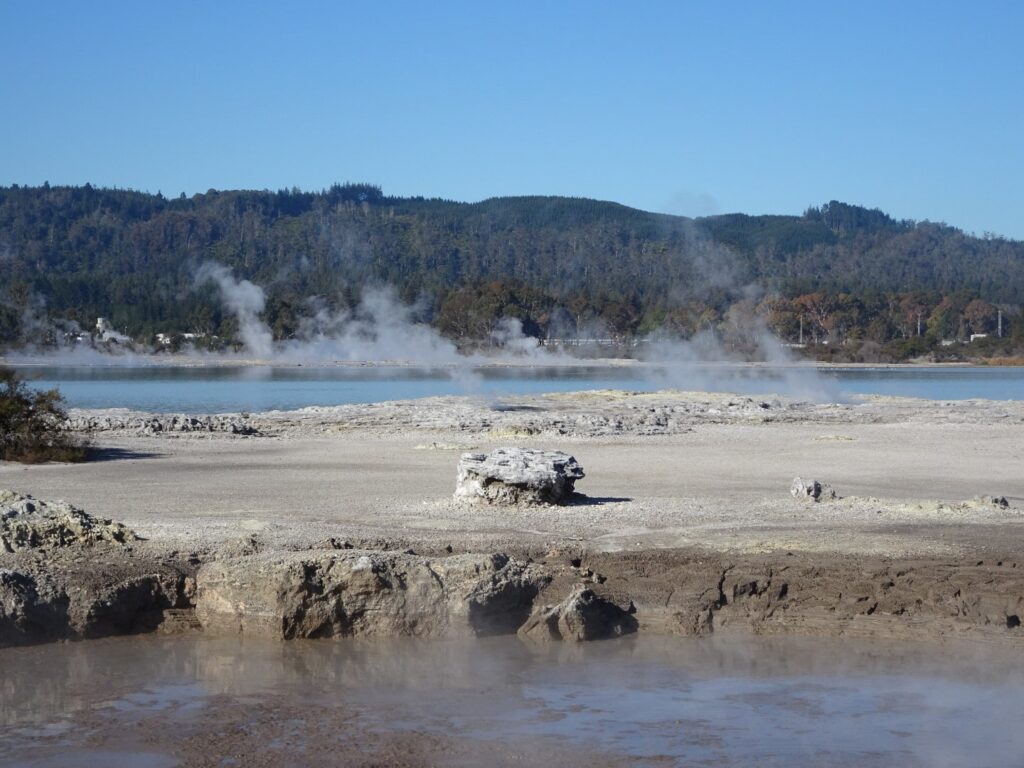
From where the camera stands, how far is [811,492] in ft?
48.4

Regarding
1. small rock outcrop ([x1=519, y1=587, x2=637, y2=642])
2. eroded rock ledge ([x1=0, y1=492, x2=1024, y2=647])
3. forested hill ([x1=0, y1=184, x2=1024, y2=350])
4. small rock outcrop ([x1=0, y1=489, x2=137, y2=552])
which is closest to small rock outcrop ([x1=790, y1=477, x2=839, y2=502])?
eroded rock ledge ([x1=0, y1=492, x2=1024, y2=647])

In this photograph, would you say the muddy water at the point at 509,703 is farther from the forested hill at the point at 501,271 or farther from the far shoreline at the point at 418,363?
the forested hill at the point at 501,271

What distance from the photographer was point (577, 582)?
34.9ft

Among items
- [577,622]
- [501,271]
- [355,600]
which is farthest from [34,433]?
[501,271]

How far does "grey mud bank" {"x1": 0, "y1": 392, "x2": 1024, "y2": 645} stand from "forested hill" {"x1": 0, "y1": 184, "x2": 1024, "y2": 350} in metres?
86.8

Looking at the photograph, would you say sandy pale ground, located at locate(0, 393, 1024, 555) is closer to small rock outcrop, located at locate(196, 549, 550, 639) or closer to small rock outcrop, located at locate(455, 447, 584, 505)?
small rock outcrop, located at locate(455, 447, 584, 505)

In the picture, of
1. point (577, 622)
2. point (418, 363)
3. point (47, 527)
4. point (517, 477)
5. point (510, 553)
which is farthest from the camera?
point (418, 363)

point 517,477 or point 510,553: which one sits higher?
point 517,477

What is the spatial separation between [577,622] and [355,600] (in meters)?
1.74

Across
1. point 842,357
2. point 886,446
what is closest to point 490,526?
point 886,446

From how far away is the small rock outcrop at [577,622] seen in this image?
1008cm

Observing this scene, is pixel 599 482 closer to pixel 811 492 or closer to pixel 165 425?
pixel 811 492

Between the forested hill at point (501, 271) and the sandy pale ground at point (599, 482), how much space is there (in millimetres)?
77082

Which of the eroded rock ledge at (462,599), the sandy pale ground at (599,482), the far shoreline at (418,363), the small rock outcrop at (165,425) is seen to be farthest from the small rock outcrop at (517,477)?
the far shoreline at (418,363)
